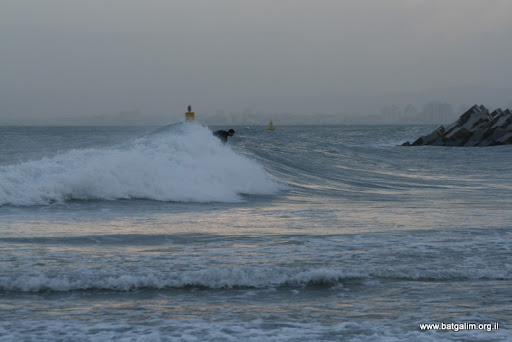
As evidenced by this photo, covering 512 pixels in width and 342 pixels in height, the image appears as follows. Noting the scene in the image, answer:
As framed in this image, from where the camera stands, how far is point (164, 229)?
8445mm

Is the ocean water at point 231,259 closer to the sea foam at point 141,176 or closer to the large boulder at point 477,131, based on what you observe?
the sea foam at point 141,176

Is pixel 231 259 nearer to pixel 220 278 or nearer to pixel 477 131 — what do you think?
pixel 220 278

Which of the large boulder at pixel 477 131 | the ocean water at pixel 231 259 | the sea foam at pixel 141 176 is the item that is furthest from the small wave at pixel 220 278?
the large boulder at pixel 477 131

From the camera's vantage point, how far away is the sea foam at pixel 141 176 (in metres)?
11.7

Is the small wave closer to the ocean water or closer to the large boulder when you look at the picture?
the ocean water

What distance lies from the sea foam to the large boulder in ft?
91.1

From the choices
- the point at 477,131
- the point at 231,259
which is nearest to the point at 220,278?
the point at 231,259

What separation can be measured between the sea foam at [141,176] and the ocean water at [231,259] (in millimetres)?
53

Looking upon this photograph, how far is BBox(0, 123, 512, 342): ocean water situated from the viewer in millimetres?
4250

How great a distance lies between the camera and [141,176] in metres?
13.5

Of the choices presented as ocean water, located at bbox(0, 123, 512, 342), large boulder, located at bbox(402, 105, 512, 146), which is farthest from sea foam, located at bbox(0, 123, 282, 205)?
large boulder, located at bbox(402, 105, 512, 146)

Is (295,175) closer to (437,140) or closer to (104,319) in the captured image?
(104,319)

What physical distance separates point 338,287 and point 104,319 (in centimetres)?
225

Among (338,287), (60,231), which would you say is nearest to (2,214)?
(60,231)
